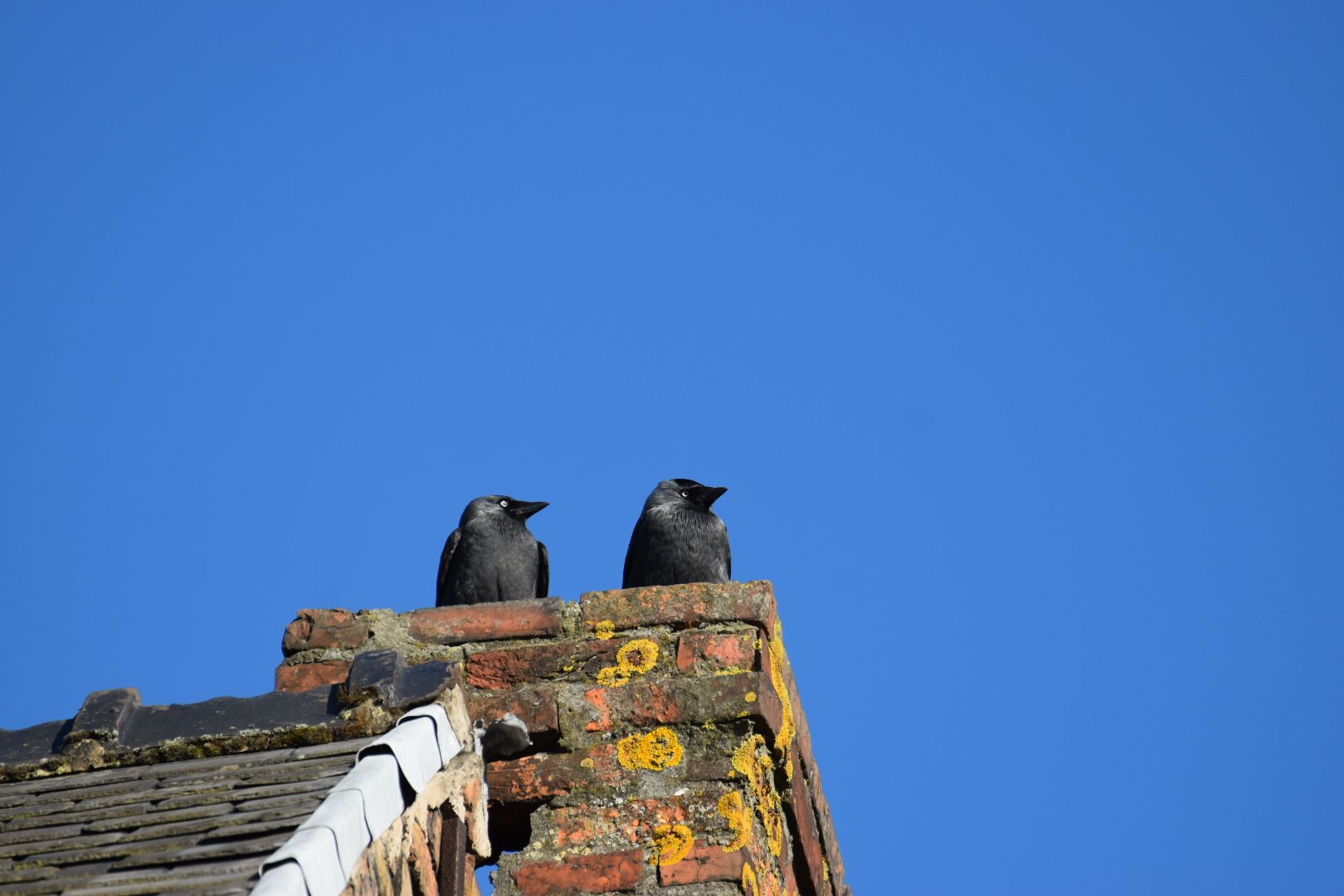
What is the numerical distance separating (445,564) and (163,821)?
4206 mm

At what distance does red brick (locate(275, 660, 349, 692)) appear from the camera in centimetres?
329

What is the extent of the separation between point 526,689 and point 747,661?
502 mm

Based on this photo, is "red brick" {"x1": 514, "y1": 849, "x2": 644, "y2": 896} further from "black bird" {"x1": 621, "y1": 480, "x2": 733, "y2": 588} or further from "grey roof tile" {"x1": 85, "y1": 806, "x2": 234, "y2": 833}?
"black bird" {"x1": 621, "y1": 480, "x2": 733, "y2": 588}

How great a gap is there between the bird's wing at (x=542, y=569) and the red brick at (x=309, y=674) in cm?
342

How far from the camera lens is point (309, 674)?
131 inches

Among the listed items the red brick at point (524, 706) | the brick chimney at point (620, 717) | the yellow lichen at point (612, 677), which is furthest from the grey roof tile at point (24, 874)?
the yellow lichen at point (612, 677)

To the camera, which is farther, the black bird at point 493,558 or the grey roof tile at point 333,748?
the black bird at point 493,558

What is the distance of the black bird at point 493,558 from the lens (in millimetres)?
6500

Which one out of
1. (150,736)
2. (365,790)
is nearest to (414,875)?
(365,790)

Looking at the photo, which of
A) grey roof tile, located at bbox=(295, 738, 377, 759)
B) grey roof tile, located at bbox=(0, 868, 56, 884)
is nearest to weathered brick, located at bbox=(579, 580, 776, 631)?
grey roof tile, located at bbox=(295, 738, 377, 759)

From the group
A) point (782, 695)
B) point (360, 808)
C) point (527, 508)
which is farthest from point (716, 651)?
point (527, 508)

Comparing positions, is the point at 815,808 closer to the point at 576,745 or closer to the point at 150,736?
the point at 576,745

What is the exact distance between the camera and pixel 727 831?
296 centimetres

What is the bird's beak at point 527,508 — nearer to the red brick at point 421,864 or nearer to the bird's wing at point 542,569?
the bird's wing at point 542,569
